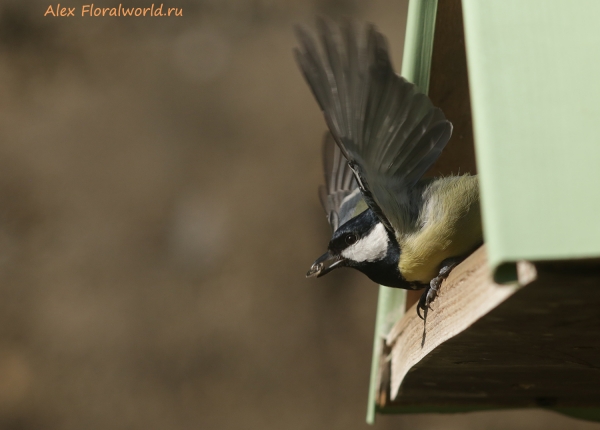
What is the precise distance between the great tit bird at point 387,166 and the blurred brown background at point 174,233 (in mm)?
1192

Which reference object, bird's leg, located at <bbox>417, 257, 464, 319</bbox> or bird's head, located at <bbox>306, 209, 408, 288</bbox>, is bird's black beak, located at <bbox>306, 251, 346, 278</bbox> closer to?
bird's head, located at <bbox>306, 209, 408, 288</bbox>

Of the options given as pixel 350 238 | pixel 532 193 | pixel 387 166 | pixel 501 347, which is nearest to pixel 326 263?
pixel 350 238

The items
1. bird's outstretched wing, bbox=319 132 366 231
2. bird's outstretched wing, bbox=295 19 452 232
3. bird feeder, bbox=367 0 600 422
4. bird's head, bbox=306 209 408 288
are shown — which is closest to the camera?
bird feeder, bbox=367 0 600 422

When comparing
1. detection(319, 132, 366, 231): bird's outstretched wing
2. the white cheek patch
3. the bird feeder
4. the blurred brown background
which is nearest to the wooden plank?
the bird feeder

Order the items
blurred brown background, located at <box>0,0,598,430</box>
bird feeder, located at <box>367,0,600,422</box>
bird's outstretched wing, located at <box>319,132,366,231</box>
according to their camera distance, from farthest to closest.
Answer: blurred brown background, located at <box>0,0,598,430</box>
bird's outstretched wing, located at <box>319,132,366,231</box>
bird feeder, located at <box>367,0,600,422</box>

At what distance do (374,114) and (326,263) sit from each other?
0.33 meters

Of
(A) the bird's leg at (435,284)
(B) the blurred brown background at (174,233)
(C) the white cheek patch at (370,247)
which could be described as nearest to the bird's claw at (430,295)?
(A) the bird's leg at (435,284)

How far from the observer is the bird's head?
101 cm

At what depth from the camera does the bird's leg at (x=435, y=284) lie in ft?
2.88

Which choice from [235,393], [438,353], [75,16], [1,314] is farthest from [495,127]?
[75,16]

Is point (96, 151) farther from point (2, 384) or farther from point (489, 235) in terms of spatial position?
point (489, 235)

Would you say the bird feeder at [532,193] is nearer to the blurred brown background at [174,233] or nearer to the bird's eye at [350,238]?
the bird's eye at [350,238]

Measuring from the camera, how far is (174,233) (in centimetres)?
238

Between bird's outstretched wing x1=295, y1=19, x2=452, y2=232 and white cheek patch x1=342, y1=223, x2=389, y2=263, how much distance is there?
78mm
